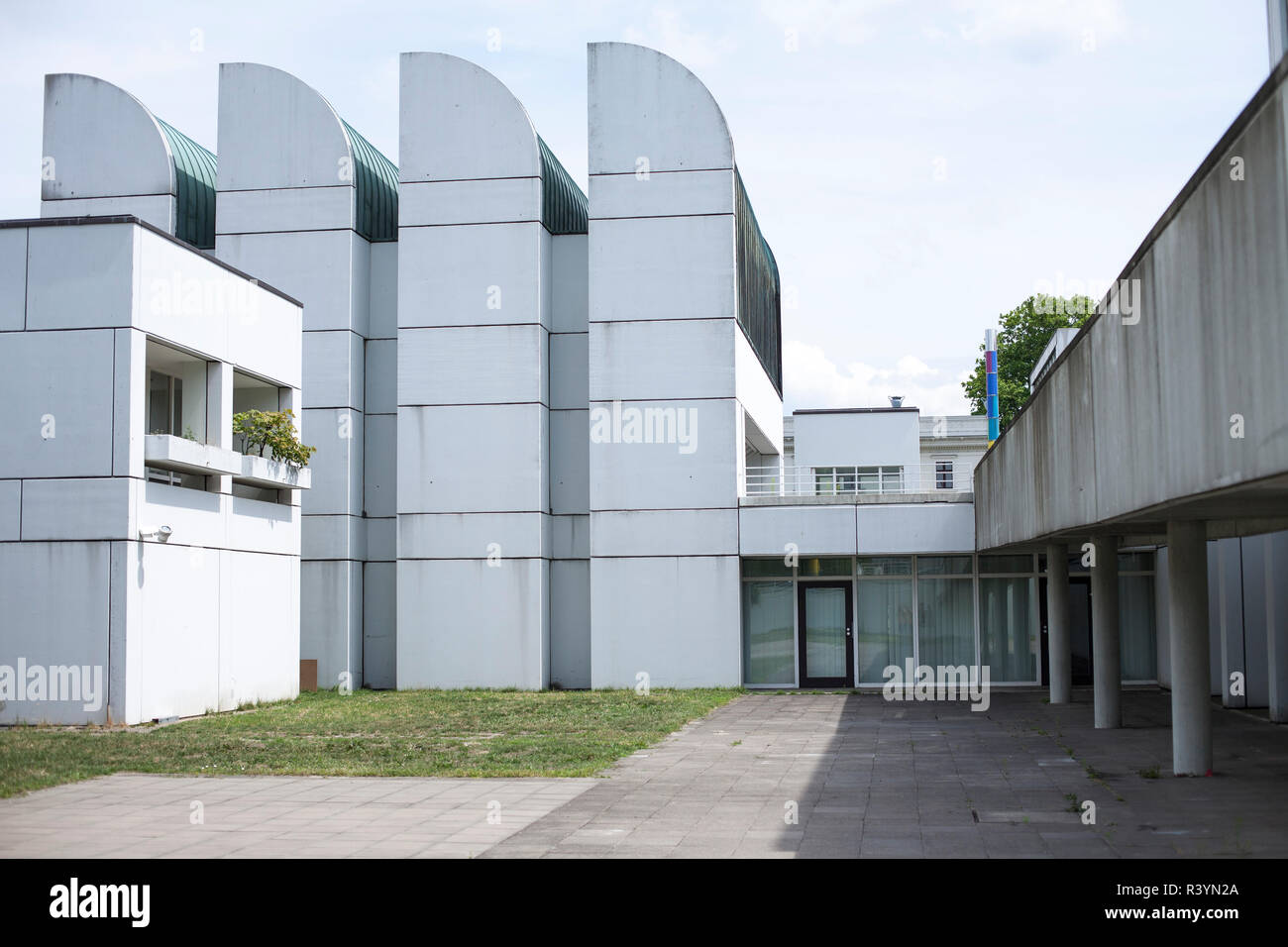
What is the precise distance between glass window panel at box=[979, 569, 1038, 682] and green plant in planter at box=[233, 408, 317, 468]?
13.8 metres

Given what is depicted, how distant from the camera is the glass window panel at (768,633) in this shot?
2661cm

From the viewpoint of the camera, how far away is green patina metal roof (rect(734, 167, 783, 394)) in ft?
93.3

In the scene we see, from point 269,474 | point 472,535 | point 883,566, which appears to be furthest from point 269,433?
point 883,566

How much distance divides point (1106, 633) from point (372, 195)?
18.6m

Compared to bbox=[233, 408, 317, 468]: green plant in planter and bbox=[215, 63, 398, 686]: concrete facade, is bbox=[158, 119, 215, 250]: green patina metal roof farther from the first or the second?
bbox=[233, 408, 317, 468]: green plant in planter

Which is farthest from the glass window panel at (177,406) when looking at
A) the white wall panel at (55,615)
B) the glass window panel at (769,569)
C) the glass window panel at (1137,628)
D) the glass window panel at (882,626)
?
the glass window panel at (1137,628)

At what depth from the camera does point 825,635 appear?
2664 cm

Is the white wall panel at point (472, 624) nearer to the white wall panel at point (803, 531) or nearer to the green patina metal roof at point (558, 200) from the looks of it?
the white wall panel at point (803, 531)

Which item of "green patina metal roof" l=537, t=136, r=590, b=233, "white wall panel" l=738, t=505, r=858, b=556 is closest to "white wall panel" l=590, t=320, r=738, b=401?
"white wall panel" l=738, t=505, r=858, b=556

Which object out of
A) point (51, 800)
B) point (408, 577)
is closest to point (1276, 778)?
point (51, 800)

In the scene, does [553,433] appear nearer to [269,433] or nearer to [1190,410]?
[269,433]

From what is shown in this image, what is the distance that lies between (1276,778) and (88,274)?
16.0 m

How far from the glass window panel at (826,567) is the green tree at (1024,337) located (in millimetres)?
33107

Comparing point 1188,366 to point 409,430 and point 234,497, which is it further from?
point 409,430
